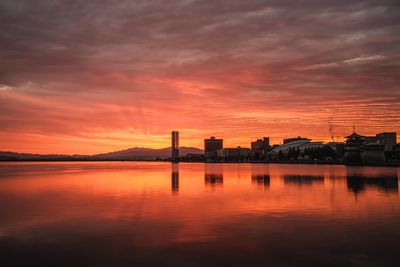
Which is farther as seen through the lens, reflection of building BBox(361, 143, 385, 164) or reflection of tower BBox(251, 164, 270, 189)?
reflection of building BBox(361, 143, 385, 164)

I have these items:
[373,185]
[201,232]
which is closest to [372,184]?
[373,185]

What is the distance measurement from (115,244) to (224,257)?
6148 millimetres

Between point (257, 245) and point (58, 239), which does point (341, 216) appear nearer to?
point (257, 245)

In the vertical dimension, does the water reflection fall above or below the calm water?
above

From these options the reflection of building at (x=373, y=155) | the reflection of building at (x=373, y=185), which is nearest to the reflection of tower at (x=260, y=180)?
the reflection of building at (x=373, y=185)

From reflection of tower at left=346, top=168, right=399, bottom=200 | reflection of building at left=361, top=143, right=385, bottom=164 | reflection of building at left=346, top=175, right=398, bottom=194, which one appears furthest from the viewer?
reflection of building at left=361, top=143, right=385, bottom=164

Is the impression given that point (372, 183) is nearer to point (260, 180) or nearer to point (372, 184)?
point (372, 184)

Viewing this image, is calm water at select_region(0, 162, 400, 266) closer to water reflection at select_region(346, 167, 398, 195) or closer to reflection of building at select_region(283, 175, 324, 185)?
water reflection at select_region(346, 167, 398, 195)

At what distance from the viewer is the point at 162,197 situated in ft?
140

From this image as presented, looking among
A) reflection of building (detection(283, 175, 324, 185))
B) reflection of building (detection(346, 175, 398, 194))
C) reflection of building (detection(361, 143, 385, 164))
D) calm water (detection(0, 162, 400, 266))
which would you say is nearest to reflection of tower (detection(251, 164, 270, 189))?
reflection of building (detection(283, 175, 324, 185))

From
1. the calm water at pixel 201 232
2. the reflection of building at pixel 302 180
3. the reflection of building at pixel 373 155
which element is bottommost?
the calm water at pixel 201 232

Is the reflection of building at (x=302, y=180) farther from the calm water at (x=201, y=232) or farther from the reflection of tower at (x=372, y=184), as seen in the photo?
the calm water at (x=201, y=232)

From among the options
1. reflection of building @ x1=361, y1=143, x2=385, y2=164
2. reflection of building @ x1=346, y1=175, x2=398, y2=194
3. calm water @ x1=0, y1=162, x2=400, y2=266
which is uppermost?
reflection of building @ x1=361, y1=143, x2=385, y2=164

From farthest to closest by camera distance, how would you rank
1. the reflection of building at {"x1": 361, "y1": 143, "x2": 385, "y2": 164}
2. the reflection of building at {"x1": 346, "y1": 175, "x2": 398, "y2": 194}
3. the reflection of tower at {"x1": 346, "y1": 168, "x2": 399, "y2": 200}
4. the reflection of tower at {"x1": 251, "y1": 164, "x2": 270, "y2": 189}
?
the reflection of building at {"x1": 361, "y1": 143, "x2": 385, "y2": 164}
the reflection of tower at {"x1": 251, "y1": 164, "x2": 270, "y2": 189}
the reflection of building at {"x1": 346, "y1": 175, "x2": 398, "y2": 194}
the reflection of tower at {"x1": 346, "y1": 168, "x2": 399, "y2": 200}
